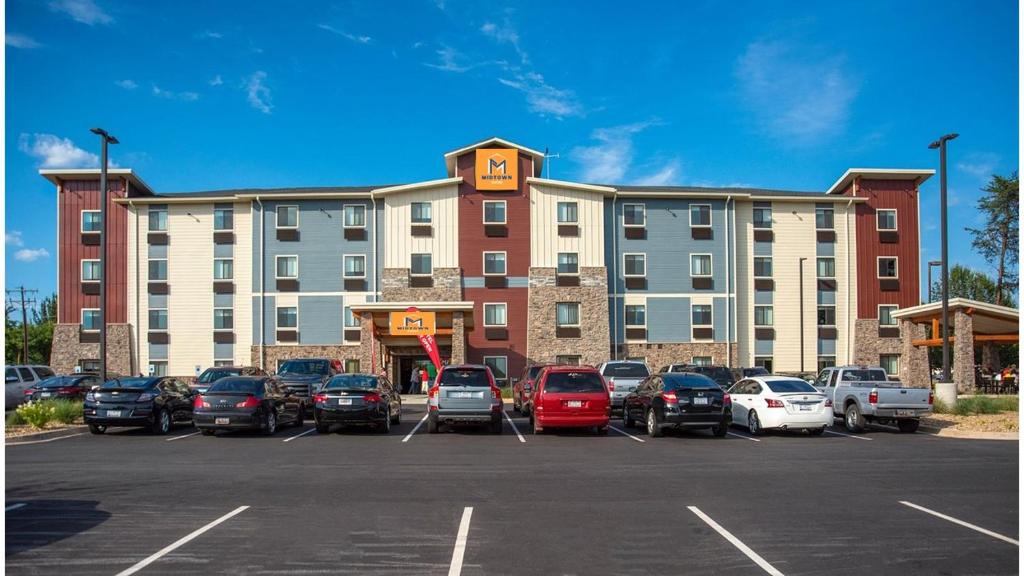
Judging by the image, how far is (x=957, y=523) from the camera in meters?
8.66

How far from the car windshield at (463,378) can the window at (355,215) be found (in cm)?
2760

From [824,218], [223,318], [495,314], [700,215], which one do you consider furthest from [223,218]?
[824,218]

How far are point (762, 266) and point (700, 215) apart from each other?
15.7 feet

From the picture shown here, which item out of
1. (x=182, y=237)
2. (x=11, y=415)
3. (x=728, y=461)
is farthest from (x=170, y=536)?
(x=182, y=237)

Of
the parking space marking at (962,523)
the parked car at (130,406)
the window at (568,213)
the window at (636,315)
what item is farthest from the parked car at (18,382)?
the window at (636,315)

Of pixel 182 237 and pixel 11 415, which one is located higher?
pixel 182 237

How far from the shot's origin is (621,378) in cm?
2519

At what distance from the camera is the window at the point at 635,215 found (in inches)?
1812

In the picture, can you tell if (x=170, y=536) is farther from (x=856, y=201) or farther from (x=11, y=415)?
(x=856, y=201)

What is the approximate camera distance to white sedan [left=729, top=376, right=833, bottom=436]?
1916 cm

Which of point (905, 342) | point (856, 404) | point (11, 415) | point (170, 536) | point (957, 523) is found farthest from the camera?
point (905, 342)

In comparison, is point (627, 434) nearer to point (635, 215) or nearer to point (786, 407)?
point (786, 407)

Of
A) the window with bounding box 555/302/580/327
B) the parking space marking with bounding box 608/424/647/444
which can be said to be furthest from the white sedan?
the window with bounding box 555/302/580/327

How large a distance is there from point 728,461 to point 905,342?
30.3 m
